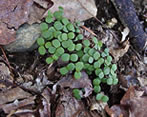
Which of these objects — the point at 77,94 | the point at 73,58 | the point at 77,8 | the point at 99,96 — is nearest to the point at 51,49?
the point at 73,58

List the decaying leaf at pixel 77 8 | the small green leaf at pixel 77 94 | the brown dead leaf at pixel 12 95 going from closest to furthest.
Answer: the brown dead leaf at pixel 12 95, the small green leaf at pixel 77 94, the decaying leaf at pixel 77 8

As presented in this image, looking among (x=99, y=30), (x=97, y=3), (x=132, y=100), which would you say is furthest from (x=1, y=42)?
(x=132, y=100)

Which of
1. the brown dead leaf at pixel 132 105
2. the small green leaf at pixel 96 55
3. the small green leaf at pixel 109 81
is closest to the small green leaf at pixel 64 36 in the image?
the small green leaf at pixel 96 55

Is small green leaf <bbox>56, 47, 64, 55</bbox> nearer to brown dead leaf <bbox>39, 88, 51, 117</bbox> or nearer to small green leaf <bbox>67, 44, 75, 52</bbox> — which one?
small green leaf <bbox>67, 44, 75, 52</bbox>

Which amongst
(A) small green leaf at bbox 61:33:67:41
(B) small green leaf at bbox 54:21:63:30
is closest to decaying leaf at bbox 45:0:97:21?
(B) small green leaf at bbox 54:21:63:30

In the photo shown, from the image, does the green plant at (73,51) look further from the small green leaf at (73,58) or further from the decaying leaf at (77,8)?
the decaying leaf at (77,8)

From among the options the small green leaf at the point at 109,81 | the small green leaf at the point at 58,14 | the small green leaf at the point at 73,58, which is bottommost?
the small green leaf at the point at 109,81
